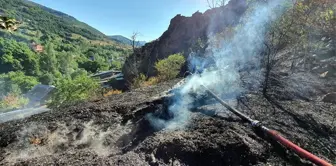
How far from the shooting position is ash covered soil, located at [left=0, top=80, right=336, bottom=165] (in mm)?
5613

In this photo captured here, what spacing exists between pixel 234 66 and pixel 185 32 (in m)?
29.3

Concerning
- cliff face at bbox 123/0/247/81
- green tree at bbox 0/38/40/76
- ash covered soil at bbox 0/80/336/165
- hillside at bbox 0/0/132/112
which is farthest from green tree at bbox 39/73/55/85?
ash covered soil at bbox 0/80/336/165

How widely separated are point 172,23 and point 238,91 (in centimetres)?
3809

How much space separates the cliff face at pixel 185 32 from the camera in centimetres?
3881

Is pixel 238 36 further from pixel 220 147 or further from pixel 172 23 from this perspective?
pixel 172 23

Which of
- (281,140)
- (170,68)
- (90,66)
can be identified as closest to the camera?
(281,140)

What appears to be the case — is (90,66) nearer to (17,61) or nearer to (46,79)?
(17,61)

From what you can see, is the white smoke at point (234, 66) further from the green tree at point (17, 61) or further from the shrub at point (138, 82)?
the green tree at point (17, 61)

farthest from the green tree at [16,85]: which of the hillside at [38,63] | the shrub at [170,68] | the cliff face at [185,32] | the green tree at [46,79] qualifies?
the shrub at [170,68]

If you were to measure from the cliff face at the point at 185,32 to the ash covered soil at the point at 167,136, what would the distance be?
29.2m

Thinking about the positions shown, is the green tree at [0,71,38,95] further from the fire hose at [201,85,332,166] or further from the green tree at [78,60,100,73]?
the fire hose at [201,85,332,166]

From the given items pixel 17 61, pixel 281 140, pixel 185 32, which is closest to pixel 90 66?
pixel 17 61

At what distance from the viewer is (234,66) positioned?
51.0 ft

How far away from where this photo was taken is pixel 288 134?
651cm
